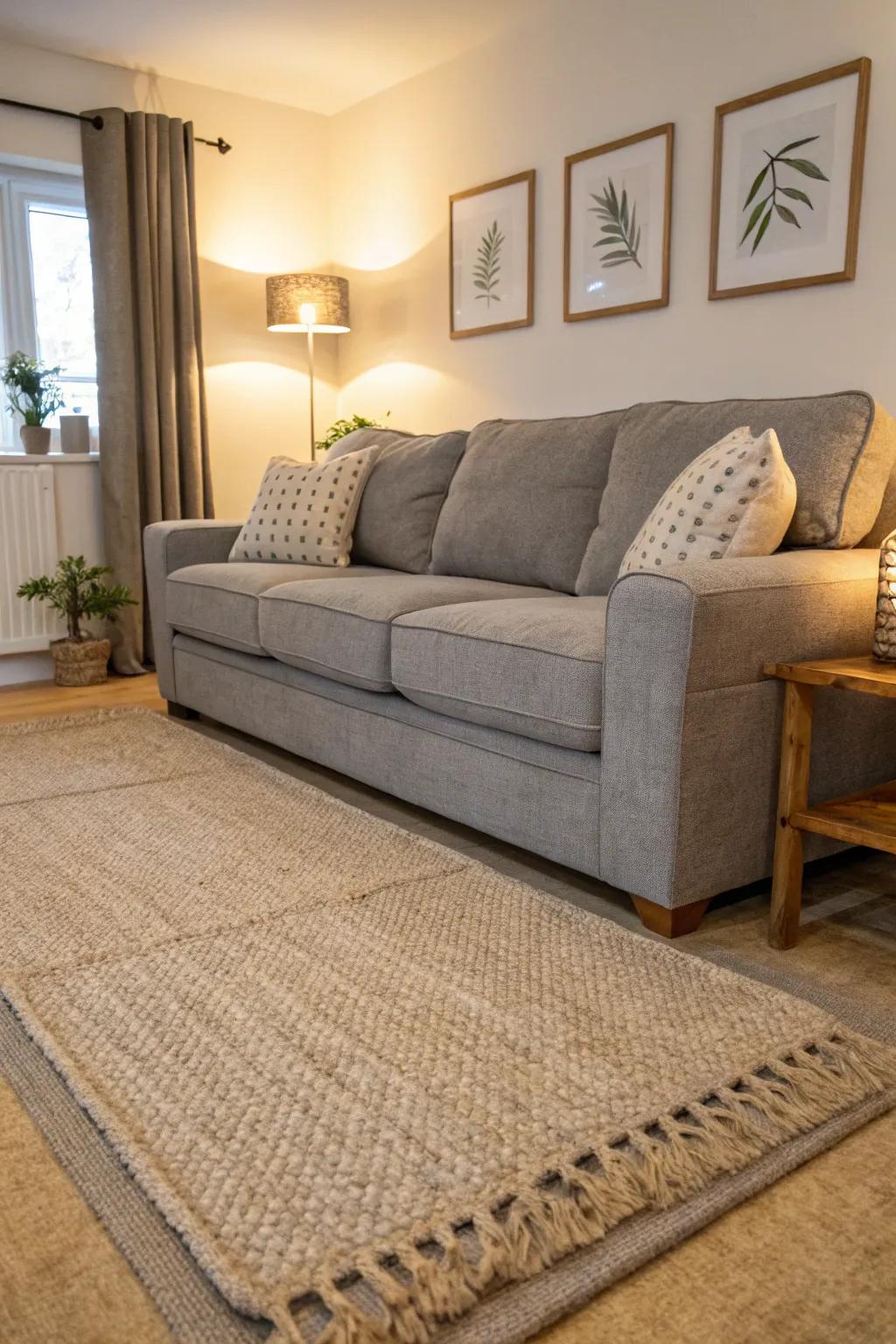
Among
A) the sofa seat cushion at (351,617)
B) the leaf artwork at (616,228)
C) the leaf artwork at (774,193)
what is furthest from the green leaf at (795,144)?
the sofa seat cushion at (351,617)

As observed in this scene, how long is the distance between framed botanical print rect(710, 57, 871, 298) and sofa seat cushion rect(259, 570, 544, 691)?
1.13 m

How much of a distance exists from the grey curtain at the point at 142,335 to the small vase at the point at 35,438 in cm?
20

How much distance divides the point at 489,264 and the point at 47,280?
1755mm

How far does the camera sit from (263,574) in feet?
9.87

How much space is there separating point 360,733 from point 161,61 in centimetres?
304

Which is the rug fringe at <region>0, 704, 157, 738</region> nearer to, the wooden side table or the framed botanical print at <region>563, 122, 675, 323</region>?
the framed botanical print at <region>563, 122, 675, 323</region>

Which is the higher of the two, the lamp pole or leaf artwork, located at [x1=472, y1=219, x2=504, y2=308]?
leaf artwork, located at [x1=472, y1=219, x2=504, y2=308]

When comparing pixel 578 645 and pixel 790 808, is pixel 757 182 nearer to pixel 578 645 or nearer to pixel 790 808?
pixel 578 645

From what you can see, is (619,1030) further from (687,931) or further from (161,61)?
(161,61)

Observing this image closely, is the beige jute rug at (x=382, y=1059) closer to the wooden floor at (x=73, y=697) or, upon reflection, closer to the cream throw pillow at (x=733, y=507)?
the cream throw pillow at (x=733, y=507)

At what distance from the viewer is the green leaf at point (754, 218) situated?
117 inches

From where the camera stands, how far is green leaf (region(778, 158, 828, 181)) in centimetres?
281

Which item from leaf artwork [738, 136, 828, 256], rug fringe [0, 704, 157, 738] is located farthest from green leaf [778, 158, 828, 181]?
rug fringe [0, 704, 157, 738]

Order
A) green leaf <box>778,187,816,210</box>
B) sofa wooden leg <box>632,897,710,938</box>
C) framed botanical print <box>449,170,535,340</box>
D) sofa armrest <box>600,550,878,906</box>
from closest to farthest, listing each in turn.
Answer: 1. sofa armrest <box>600,550,878,906</box>
2. sofa wooden leg <box>632,897,710,938</box>
3. green leaf <box>778,187,816,210</box>
4. framed botanical print <box>449,170,535,340</box>
